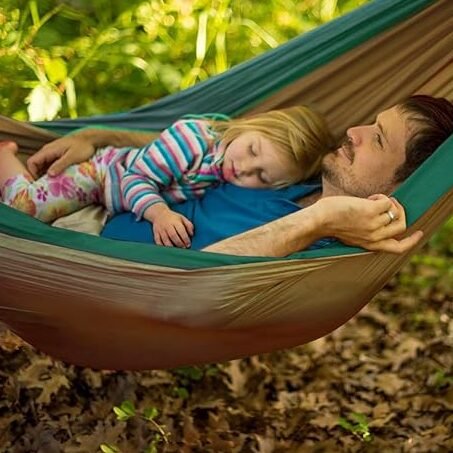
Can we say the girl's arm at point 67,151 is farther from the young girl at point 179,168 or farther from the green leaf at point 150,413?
the green leaf at point 150,413

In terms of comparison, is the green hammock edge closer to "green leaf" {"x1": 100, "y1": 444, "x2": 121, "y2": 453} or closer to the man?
the man

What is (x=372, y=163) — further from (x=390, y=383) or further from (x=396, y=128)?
(x=390, y=383)

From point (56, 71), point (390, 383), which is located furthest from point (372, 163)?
point (56, 71)

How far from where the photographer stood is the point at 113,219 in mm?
1863

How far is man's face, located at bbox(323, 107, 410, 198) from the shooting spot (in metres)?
1.79

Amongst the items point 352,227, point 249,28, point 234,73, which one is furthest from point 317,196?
point 249,28

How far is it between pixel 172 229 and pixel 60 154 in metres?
0.32

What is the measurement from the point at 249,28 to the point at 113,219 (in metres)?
1.31

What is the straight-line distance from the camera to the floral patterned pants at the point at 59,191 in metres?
1.85

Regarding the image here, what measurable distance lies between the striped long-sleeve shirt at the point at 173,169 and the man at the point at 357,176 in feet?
0.31

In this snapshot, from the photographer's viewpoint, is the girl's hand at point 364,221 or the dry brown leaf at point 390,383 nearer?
the girl's hand at point 364,221

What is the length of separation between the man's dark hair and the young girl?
0.18m

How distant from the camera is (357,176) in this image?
5.86 ft

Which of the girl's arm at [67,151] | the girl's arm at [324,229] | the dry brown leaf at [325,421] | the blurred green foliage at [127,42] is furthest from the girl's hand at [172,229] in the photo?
the blurred green foliage at [127,42]
